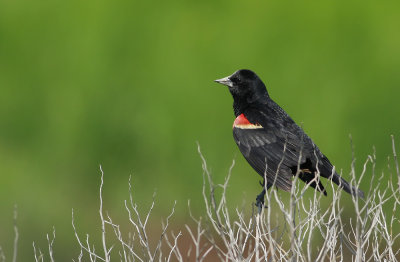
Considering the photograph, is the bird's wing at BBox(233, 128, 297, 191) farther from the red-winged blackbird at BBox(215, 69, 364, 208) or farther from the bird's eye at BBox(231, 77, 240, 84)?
the bird's eye at BBox(231, 77, 240, 84)

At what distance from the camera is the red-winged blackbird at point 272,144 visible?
470 centimetres

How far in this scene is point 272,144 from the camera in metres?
4.89

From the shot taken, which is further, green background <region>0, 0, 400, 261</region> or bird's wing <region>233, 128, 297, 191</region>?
green background <region>0, 0, 400, 261</region>

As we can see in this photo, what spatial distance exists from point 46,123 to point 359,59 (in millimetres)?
4150

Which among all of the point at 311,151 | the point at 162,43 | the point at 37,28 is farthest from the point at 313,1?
the point at 311,151

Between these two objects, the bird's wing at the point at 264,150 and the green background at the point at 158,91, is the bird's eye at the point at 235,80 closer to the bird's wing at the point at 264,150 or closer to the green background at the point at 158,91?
the bird's wing at the point at 264,150

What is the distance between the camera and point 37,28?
1060 centimetres

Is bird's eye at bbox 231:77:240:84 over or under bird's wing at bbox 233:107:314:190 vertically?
over

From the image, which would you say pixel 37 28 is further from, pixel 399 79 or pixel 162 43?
pixel 399 79

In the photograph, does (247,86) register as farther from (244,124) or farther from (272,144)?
(272,144)

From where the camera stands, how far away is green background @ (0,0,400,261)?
8.91 metres

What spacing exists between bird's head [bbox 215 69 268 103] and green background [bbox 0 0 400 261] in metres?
2.97

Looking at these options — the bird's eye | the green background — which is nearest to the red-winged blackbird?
the bird's eye

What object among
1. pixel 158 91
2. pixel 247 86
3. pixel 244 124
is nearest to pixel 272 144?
pixel 244 124
